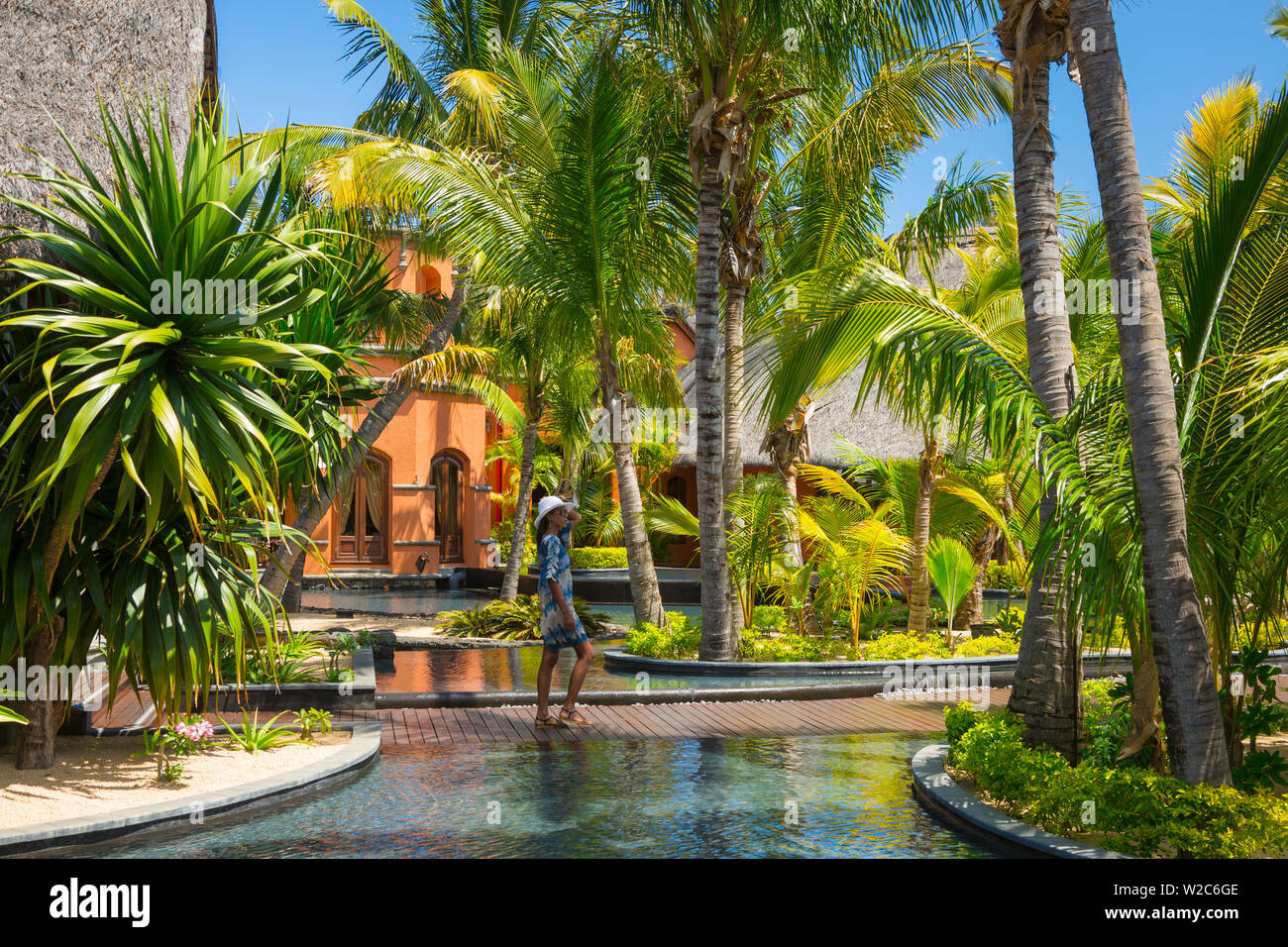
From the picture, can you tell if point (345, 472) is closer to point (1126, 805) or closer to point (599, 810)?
point (599, 810)

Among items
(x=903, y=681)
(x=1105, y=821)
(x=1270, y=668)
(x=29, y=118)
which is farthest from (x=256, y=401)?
(x=903, y=681)

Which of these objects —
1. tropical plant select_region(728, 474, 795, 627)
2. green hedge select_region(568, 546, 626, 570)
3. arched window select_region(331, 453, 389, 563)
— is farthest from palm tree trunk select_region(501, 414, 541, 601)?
arched window select_region(331, 453, 389, 563)

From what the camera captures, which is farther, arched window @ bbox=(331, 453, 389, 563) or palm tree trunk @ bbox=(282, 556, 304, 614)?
arched window @ bbox=(331, 453, 389, 563)

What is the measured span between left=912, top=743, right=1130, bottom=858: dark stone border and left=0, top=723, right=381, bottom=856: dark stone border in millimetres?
3858

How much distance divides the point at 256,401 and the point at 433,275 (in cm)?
2697

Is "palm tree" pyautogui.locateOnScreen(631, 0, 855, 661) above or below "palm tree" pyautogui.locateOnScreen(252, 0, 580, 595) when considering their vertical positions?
below

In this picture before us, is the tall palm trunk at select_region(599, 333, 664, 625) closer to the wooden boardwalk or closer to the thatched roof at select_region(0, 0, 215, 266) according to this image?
the wooden boardwalk

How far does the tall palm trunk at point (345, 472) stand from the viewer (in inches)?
345

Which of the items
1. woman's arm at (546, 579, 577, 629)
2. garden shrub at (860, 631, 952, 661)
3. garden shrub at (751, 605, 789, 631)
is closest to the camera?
woman's arm at (546, 579, 577, 629)

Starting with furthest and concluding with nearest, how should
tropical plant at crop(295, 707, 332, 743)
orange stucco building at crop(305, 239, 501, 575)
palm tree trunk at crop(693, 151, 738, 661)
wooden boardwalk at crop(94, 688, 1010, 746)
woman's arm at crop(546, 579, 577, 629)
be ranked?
orange stucco building at crop(305, 239, 501, 575) < palm tree trunk at crop(693, 151, 738, 661) < wooden boardwalk at crop(94, 688, 1010, 746) < woman's arm at crop(546, 579, 577, 629) < tropical plant at crop(295, 707, 332, 743)

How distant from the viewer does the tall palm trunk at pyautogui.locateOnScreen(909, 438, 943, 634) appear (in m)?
15.1

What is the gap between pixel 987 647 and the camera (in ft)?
45.6

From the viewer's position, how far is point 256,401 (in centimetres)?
631

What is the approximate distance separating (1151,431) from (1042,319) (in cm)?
162
